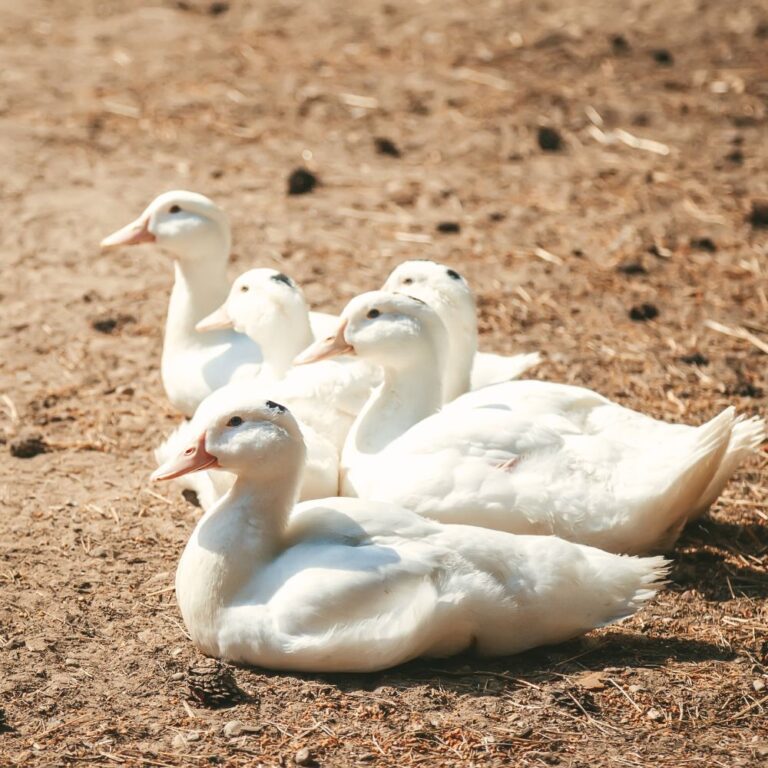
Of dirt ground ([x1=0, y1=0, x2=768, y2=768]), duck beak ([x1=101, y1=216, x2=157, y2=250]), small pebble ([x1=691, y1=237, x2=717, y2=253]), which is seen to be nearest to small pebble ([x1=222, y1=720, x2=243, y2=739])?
dirt ground ([x1=0, y1=0, x2=768, y2=768])

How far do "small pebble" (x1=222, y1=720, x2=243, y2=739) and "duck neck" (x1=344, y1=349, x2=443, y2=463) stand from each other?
1674 mm

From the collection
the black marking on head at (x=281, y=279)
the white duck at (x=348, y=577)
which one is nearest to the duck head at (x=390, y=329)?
the black marking on head at (x=281, y=279)

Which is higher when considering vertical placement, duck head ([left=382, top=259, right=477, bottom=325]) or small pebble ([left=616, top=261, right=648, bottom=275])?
duck head ([left=382, top=259, right=477, bottom=325])

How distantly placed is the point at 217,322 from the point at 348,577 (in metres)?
2.48

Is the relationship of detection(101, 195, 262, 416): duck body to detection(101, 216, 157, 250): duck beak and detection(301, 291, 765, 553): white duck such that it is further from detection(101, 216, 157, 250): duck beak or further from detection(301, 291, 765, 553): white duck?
detection(301, 291, 765, 553): white duck

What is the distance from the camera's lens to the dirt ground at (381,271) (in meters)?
4.82

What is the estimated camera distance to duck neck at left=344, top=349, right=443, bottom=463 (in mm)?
6125

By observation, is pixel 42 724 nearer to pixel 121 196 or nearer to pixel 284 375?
pixel 284 375

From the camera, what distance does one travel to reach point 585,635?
5.43 metres

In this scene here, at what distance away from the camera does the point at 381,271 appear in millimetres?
8906

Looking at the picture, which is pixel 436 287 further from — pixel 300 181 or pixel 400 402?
pixel 300 181

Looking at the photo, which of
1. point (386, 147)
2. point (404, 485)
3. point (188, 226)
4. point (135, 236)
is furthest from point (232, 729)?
point (386, 147)

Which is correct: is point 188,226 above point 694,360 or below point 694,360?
above

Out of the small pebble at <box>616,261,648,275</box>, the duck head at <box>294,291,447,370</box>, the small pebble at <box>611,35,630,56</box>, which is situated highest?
the small pebble at <box>611,35,630,56</box>
